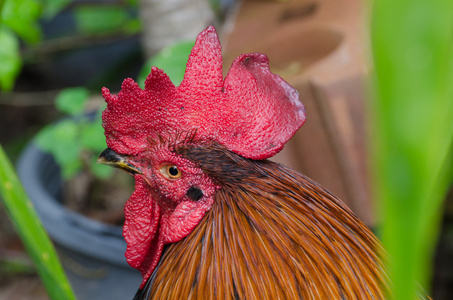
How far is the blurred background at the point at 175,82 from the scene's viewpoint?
5.87 ft

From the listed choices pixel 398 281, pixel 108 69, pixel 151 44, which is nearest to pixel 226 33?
pixel 151 44

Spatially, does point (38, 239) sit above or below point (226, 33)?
below

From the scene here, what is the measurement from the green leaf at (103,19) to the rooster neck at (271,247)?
216cm

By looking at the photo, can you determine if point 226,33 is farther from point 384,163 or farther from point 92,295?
point 384,163

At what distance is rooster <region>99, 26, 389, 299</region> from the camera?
34.3 inches

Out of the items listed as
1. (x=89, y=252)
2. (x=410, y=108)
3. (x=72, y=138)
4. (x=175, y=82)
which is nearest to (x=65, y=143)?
(x=72, y=138)

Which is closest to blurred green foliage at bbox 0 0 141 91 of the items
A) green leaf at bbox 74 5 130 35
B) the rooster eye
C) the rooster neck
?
green leaf at bbox 74 5 130 35

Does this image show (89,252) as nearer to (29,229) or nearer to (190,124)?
(190,124)

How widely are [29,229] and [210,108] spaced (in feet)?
1.29

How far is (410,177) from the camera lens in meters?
0.22

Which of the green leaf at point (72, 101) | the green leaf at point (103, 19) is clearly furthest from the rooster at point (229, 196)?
the green leaf at point (103, 19)

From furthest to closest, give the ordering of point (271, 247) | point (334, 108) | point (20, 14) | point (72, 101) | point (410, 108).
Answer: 1. point (20, 14)
2. point (72, 101)
3. point (334, 108)
4. point (271, 247)
5. point (410, 108)

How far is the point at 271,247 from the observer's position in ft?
2.85

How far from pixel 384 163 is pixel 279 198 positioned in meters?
0.69
